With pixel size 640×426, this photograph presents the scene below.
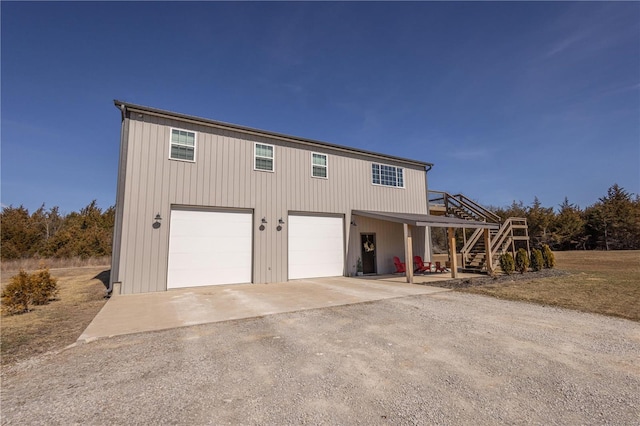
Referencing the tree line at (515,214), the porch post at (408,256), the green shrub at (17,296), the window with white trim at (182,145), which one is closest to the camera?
the green shrub at (17,296)

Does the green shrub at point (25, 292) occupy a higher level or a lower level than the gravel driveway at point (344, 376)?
higher

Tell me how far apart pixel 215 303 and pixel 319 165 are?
8143 mm

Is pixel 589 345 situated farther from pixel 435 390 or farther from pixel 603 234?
pixel 603 234

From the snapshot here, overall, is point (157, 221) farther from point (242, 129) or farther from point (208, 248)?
point (242, 129)

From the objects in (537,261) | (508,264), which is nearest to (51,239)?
(508,264)

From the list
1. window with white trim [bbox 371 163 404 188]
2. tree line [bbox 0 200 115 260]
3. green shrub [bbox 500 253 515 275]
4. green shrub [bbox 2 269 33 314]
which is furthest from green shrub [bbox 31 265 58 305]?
tree line [bbox 0 200 115 260]

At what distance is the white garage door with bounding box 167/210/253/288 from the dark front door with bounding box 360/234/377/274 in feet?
19.3

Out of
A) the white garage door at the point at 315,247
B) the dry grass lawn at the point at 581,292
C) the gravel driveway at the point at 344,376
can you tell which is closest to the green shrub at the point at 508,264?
the dry grass lawn at the point at 581,292

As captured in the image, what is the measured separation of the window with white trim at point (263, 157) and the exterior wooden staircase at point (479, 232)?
10.2m

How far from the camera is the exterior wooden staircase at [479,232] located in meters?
14.5

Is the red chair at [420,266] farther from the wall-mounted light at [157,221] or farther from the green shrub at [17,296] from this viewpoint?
the green shrub at [17,296]

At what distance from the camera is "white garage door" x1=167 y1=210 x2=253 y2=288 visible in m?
10.1

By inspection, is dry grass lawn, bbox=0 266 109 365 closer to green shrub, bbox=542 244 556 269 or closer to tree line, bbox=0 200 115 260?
green shrub, bbox=542 244 556 269

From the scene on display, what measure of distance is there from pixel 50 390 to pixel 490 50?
16221 mm
